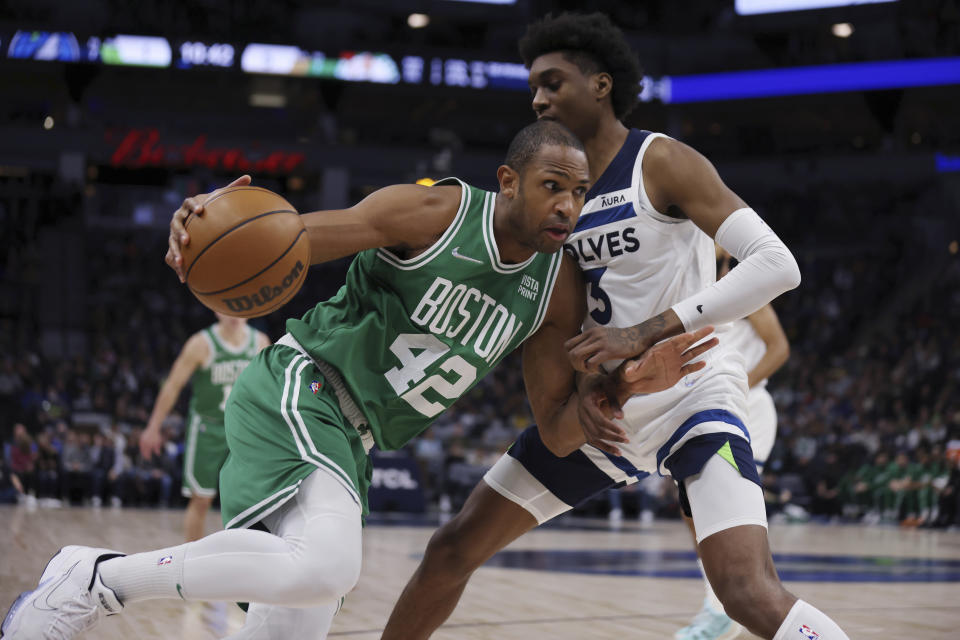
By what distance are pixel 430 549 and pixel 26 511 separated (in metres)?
9.81

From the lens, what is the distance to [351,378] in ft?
10.5

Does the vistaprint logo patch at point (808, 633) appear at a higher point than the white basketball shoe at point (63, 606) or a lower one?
lower

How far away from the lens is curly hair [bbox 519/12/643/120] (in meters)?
3.79

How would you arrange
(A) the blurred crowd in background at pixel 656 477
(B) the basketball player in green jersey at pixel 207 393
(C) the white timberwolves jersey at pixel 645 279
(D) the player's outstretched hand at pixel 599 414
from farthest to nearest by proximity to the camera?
(A) the blurred crowd in background at pixel 656 477
(B) the basketball player in green jersey at pixel 207 393
(C) the white timberwolves jersey at pixel 645 279
(D) the player's outstretched hand at pixel 599 414

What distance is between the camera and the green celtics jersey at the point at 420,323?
10.6ft

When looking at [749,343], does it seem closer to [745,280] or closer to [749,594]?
[745,280]

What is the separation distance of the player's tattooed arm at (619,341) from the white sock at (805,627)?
90cm

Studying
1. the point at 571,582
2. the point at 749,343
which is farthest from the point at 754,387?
the point at 571,582

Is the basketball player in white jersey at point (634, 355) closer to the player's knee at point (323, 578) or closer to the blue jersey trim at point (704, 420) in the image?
the blue jersey trim at point (704, 420)

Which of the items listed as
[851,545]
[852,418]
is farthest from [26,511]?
[852,418]

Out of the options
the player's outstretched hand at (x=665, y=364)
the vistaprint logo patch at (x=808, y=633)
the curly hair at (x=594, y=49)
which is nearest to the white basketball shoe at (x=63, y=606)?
the player's outstretched hand at (x=665, y=364)

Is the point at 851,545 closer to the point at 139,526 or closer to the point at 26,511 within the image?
the point at 139,526

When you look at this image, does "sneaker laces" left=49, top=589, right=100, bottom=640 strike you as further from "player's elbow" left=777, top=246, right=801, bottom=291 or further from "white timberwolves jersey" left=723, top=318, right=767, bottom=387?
"white timberwolves jersey" left=723, top=318, right=767, bottom=387

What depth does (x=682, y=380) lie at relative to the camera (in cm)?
353
